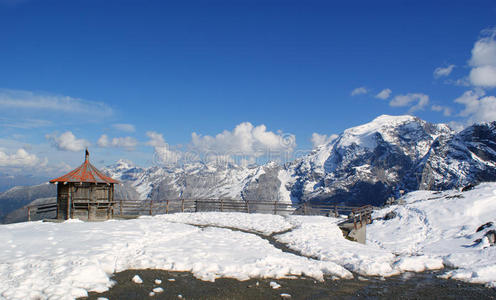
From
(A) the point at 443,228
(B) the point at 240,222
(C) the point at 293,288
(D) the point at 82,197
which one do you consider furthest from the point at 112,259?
(A) the point at 443,228

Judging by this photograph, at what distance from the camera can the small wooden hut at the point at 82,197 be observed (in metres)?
29.5

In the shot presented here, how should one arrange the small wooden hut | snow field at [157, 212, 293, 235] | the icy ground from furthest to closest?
the small wooden hut
snow field at [157, 212, 293, 235]
the icy ground

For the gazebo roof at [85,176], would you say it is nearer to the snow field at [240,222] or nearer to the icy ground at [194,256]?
the snow field at [240,222]

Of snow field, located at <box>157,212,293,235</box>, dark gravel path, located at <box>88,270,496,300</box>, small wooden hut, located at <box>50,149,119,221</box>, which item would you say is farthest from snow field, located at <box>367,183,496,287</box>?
small wooden hut, located at <box>50,149,119,221</box>

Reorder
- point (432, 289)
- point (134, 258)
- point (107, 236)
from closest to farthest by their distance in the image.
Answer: point (432, 289) < point (134, 258) < point (107, 236)

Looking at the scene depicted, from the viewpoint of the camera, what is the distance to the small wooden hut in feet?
96.9

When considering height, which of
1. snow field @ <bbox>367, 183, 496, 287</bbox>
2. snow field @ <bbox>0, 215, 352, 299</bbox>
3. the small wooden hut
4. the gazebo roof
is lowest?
snow field @ <bbox>367, 183, 496, 287</bbox>

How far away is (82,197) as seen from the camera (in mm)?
29984

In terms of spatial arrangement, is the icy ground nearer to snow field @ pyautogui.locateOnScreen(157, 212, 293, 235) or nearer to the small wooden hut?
snow field @ pyautogui.locateOnScreen(157, 212, 293, 235)

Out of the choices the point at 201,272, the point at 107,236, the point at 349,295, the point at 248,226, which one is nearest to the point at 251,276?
the point at 201,272

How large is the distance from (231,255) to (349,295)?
592 centimetres

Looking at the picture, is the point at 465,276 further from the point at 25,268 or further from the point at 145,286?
the point at 25,268

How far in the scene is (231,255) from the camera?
610 inches

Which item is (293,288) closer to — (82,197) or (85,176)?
(82,197)
